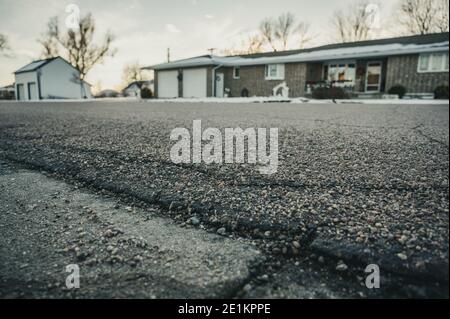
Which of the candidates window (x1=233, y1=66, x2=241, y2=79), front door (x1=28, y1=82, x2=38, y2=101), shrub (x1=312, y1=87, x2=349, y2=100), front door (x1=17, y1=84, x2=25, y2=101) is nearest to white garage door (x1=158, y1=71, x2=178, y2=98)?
window (x1=233, y1=66, x2=241, y2=79)

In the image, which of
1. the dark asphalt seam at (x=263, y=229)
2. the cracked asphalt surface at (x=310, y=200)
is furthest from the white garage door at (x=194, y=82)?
the dark asphalt seam at (x=263, y=229)

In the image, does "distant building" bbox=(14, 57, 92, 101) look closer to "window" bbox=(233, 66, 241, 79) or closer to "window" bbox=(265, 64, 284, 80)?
"window" bbox=(233, 66, 241, 79)

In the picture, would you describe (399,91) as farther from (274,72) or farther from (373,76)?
(274,72)

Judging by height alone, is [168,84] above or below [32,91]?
above

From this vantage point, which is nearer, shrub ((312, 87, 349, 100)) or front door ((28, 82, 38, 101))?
shrub ((312, 87, 349, 100))

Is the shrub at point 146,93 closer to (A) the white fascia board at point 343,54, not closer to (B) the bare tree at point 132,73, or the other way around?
(A) the white fascia board at point 343,54

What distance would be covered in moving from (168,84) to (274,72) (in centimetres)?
1009

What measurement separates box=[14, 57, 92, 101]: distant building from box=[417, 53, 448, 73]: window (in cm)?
3670

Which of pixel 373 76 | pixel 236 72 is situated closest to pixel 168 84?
pixel 236 72

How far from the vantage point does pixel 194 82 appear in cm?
2628

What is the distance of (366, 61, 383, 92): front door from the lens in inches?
789

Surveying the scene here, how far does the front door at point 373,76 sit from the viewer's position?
2003cm

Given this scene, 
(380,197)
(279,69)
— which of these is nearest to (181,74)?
(279,69)
